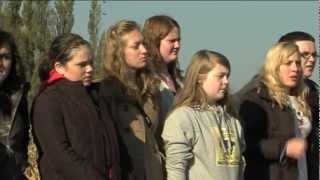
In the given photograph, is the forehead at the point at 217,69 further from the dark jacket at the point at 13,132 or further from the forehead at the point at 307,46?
the dark jacket at the point at 13,132

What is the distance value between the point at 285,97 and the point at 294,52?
0.31 metres

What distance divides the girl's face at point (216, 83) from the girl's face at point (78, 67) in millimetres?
778

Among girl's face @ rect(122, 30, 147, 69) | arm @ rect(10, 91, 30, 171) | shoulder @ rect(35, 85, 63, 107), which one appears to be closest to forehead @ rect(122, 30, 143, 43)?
girl's face @ rect(122, 30, 147, 69)

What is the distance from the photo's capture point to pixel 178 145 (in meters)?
4.69

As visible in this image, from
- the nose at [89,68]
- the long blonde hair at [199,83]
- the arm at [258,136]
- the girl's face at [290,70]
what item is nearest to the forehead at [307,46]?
the girl's face at [290,70]

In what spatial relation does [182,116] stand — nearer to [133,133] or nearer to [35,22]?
[133,133]

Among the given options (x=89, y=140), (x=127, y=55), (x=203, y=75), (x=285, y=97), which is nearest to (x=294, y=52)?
(x=285, y=97)

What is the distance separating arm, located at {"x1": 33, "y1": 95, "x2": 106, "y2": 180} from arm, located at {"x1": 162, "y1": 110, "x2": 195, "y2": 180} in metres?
0.52

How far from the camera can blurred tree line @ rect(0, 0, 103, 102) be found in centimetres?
1752

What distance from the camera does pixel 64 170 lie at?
173 inches

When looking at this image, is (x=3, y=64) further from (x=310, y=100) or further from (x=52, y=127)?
(x=310, y=100)

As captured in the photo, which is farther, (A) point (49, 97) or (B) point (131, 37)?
(B) point (131, 37)

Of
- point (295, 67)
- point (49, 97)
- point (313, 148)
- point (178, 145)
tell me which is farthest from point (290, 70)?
point (49, 97)

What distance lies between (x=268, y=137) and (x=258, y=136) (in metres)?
0.07
